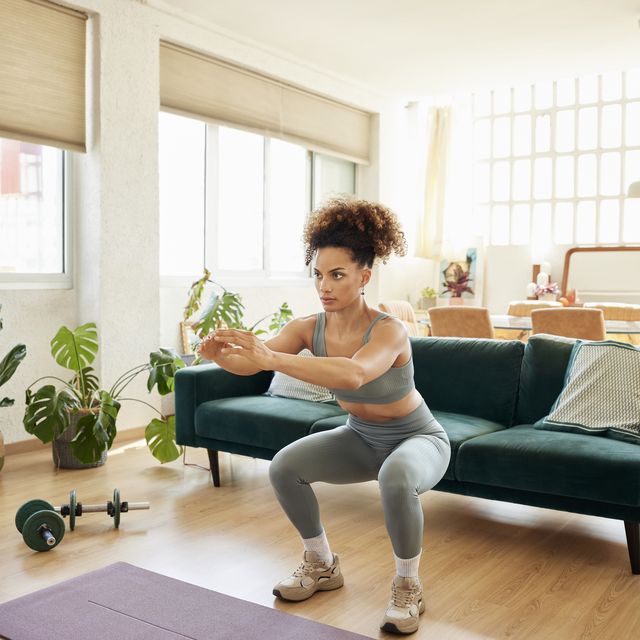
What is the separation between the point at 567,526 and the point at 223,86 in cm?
400

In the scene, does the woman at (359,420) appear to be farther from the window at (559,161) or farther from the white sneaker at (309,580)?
the window at (559,161)

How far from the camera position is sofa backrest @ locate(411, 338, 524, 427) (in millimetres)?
3492

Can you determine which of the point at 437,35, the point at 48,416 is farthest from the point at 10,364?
the point at 437,35

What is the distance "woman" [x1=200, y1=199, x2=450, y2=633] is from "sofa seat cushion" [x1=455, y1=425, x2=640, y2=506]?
480 mm

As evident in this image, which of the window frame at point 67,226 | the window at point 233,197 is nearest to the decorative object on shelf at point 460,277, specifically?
the window at point 233,197

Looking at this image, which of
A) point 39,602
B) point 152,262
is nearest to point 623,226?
point 152,262

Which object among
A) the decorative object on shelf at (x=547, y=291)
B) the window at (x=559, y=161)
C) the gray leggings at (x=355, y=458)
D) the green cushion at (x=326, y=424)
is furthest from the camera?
the window at (x=559, y=161)

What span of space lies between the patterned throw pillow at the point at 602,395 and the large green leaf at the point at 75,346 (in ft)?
7.93

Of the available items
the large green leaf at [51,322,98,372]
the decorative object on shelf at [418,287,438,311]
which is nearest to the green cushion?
the large green leaf at [51,322,98,372]

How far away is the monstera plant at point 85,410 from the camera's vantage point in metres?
3.75

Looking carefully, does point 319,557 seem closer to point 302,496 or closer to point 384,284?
point 302,496

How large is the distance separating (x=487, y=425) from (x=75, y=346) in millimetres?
2259

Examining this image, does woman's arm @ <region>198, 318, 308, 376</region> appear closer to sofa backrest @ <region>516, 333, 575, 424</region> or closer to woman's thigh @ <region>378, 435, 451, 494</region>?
woman's thigh @ <region>378, 435, 451, 494</region>

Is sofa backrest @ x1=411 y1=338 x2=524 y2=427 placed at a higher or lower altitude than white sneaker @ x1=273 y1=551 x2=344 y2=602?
higher
